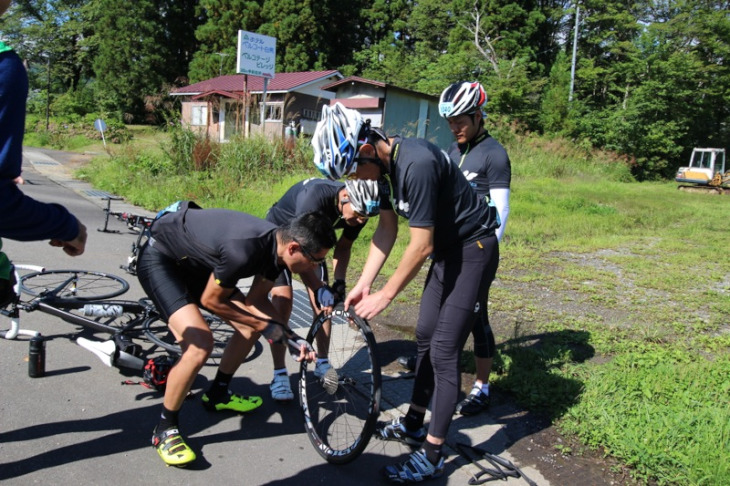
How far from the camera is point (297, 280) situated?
7344mm

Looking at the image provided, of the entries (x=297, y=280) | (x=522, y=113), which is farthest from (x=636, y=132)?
(x=297, y=280)

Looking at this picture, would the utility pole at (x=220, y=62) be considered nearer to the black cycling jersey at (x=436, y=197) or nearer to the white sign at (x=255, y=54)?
the white sign at (x=255, y=54)

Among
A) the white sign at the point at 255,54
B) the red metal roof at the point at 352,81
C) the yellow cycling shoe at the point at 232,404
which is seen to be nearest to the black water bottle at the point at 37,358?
the yellow cycling shoe at the point at 232,404

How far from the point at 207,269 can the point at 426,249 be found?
4.80 ft

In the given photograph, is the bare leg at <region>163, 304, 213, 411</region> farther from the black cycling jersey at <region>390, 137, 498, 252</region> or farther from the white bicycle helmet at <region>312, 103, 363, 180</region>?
the black cycling jersey at <region>390, 137, 498, 252</region>

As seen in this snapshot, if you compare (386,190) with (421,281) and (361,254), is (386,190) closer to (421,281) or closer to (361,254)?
(421,281)

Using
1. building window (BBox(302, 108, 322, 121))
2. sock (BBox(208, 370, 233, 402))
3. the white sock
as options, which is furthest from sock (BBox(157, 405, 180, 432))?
building window (BBox(302, 108, 322, 121))

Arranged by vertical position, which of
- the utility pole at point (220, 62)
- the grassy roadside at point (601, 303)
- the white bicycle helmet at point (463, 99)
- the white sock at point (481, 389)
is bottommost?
the white sock at point (481, 389)

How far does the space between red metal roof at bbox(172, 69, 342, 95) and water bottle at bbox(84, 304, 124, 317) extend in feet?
71.3

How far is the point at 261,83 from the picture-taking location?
31281 millimetres

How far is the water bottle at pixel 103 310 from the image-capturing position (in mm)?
4379

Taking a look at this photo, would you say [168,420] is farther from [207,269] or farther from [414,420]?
[414,420]

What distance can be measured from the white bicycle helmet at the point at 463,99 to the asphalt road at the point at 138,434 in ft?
7.25

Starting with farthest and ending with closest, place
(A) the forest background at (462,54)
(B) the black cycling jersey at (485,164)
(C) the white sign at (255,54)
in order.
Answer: (A) the forest background at (462,54)
(C) the white sign at (255,54)
(B) the black cycling jersey at (485,164)
